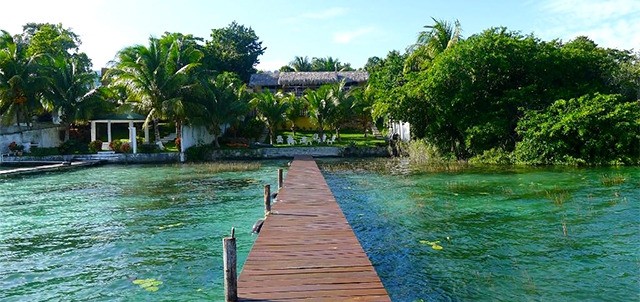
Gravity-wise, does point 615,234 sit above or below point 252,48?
below

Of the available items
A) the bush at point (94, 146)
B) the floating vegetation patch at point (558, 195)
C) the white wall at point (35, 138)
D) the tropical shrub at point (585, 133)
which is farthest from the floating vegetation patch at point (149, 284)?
the white wall at point (35, 138)

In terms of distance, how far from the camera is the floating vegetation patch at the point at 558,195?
43.4ft

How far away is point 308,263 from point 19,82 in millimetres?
28919

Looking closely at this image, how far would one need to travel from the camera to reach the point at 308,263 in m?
6.25

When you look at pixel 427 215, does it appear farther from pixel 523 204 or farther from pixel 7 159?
pixel 7 159

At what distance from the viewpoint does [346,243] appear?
23.8ft

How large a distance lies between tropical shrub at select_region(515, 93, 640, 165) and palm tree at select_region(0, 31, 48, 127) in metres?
27.6

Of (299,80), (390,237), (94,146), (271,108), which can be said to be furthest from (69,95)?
(390,237)

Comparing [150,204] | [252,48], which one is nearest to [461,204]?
[150,204]

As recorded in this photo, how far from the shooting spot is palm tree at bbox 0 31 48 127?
2895 cm

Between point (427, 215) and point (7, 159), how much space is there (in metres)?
26.3

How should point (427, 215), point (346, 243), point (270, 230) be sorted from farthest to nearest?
point (427, 215) < point (270, 230) < point (346, 243)

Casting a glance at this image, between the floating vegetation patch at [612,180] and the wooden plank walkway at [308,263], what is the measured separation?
1080 cm

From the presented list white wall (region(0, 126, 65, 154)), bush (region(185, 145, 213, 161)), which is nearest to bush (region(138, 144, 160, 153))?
bush (region(185, 145, 213, 161))
